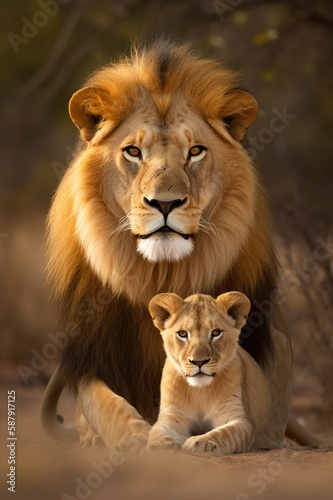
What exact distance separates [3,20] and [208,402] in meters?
6.99

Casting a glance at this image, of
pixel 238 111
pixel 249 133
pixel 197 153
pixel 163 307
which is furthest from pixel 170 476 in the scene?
pixel 249 133

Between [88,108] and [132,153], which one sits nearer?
[132,153]

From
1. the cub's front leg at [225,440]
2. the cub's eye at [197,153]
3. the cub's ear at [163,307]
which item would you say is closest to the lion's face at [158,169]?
the cub's eye at [197,153]

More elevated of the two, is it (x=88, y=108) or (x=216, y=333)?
(x=88, y=108)

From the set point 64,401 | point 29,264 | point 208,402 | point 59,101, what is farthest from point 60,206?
point 59,101

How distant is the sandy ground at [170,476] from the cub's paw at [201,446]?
37mm

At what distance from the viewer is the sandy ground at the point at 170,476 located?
367 cm

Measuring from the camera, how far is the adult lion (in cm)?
434

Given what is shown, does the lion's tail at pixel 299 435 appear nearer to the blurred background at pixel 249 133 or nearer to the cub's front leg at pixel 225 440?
the blurred background at pixel 249 133

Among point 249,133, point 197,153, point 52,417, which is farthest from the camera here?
point 249,133

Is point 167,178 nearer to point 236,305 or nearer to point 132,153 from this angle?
point 132,153

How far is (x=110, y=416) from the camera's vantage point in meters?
4.49

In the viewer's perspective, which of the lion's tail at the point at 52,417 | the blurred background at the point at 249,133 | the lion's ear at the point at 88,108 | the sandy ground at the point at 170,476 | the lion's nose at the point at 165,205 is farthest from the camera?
the blurred background at the point at 249,133

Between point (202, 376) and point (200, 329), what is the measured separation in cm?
15
